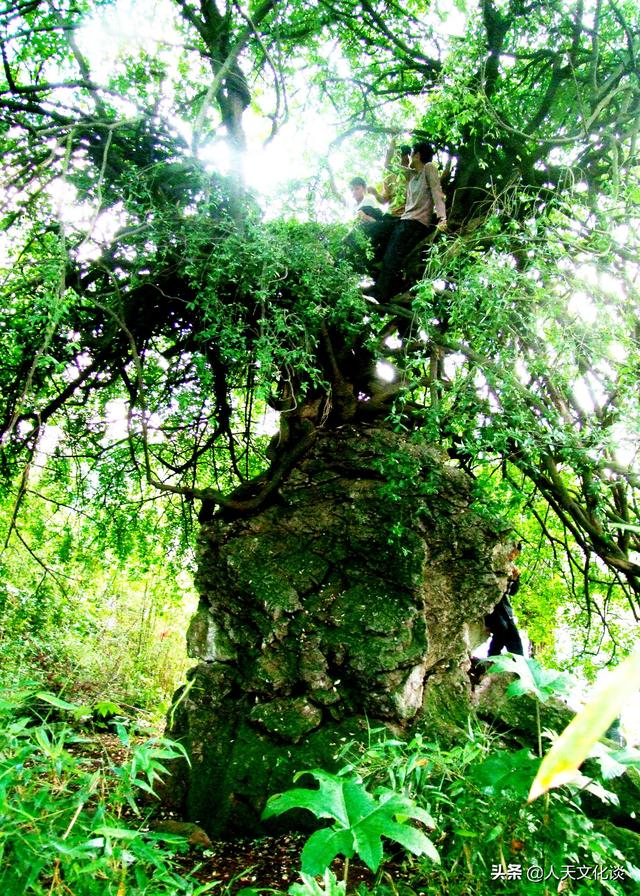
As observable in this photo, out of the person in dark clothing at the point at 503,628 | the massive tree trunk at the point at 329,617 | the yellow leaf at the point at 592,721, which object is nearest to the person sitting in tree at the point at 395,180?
the massive tree trunk at the point at 329,617

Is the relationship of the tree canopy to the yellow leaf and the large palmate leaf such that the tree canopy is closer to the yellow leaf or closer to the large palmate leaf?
the large palmate leaf

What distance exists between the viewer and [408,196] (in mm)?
4324

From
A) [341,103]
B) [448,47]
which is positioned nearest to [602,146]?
[448,47]

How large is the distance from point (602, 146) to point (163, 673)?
695cm

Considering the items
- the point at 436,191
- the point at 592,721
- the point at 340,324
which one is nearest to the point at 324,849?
the point at 592,721

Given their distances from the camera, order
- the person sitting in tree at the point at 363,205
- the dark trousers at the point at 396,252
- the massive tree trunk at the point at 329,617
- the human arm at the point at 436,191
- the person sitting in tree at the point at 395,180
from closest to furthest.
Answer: the massive tree trunk at the point at 329,617 → the human arm at the point at 436,191 → the dark trousers at the point at 396,252 → the person sitting in tree at the point at 395,180 → the person sitting in tree at the point at 363,205

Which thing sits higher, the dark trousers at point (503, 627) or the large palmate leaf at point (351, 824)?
the dark trousers at point (503, 627)

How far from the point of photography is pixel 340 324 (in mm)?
3922

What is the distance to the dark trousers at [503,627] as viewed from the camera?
4203mm

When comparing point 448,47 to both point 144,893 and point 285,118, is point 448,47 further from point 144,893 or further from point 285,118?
point 144,893

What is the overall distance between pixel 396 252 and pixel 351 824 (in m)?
4.08

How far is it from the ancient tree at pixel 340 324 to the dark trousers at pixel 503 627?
557mm

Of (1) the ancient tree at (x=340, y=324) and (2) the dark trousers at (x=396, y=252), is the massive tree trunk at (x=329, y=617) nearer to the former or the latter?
(1) the ancient tree at (x=340, y=324)

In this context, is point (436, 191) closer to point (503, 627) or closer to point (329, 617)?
point (329, 617)
